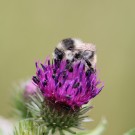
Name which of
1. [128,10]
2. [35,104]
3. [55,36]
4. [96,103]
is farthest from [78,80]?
[128,10]

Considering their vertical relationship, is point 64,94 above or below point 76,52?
below

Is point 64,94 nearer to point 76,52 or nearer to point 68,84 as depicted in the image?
point 68,84

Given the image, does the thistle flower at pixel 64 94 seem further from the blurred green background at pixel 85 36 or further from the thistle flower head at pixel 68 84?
the blurred green background at pixel 85 36

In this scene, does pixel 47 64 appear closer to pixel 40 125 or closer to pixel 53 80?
pixel 53 80

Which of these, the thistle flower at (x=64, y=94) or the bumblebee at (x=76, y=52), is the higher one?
the bumblebee at (x=76, y=52)

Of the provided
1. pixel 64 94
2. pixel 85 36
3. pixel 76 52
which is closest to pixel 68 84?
pixel 64 94

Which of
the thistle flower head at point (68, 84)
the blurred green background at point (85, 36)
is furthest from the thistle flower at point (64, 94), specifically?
the blurred green background at point (85, 36)
